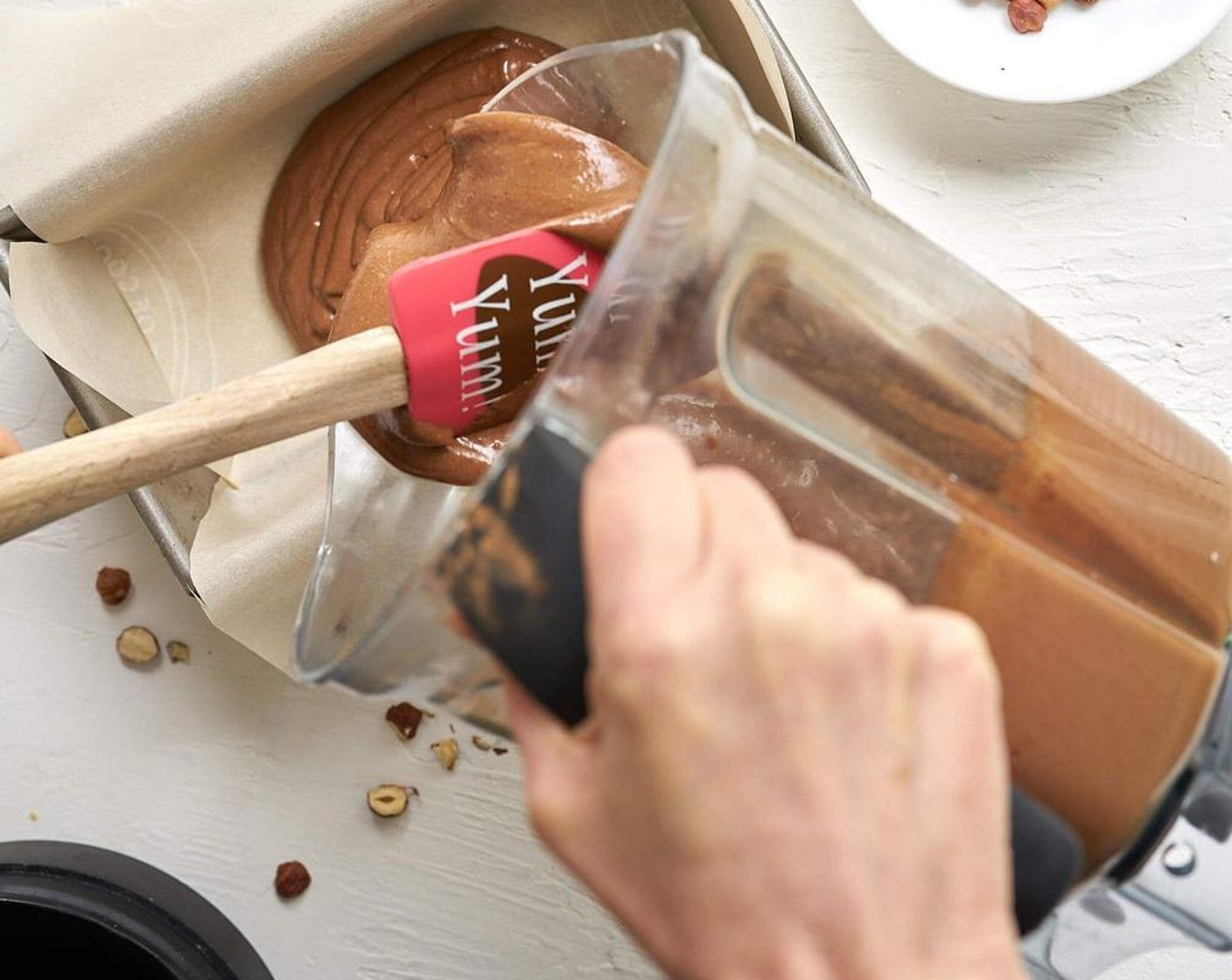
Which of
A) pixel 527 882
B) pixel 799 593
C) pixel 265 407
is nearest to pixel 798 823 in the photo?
pixel 799 593

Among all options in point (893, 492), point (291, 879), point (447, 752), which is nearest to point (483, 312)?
point (893, 492)

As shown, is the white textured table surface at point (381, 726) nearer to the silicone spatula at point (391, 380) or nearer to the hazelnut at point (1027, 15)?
the hazelnut at point (1027, 15)

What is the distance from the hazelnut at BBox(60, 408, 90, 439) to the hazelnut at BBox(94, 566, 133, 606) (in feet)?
0.34

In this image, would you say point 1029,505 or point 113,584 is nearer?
point 1029,505

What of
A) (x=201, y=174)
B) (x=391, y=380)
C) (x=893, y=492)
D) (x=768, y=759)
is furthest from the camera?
(x=201, y=174)

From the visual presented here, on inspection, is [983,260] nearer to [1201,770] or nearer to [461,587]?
[1201,770]

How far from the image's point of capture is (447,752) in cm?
95

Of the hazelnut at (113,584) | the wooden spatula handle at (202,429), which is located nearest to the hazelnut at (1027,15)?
the wooden spatula handle at (202,429)

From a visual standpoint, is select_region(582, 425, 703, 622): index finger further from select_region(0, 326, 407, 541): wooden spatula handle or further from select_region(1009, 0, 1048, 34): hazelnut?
select_region(1009, 0, 1048, 34): hazelnut

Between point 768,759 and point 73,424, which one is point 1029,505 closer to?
point 768,759

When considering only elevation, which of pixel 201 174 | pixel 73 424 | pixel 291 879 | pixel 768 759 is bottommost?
pixel 291 879

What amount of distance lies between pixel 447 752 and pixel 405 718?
0.04 meters

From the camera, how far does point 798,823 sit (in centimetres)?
39

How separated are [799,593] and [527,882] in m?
0.64
